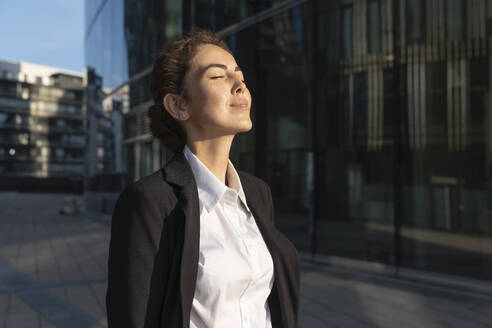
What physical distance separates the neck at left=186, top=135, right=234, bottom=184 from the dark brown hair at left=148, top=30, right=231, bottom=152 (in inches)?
3.9

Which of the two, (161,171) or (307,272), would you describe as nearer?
(161,171)

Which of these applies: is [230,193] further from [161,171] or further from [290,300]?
[290,300]

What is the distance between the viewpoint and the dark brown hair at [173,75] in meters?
1.79

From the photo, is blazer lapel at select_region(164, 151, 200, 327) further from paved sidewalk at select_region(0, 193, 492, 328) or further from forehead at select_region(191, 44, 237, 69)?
paved sidewalk at select_region(0, 193, 492, 328)

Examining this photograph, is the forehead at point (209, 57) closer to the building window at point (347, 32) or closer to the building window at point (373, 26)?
the building window at point (373, 26)

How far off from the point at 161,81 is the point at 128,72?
1614cm

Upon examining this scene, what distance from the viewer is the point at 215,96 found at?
1.73 m

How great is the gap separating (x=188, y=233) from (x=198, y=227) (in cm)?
5

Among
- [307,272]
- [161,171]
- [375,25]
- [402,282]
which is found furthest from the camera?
[375,25]

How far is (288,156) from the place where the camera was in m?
9.57

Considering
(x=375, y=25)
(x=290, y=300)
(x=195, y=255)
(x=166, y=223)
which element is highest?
(x=375, y=25)

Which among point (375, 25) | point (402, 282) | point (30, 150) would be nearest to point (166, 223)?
point (402, 282)

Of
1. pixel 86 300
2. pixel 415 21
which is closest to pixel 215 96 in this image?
pixel 86 300

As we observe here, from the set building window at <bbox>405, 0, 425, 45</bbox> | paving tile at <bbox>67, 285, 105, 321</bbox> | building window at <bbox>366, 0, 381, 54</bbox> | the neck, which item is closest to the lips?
the neck
